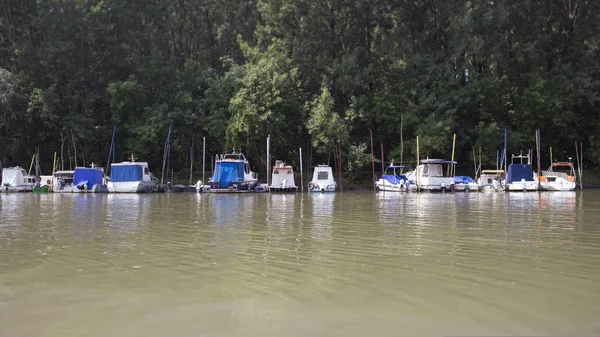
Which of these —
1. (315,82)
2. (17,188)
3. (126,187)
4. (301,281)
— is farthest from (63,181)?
(301,281)

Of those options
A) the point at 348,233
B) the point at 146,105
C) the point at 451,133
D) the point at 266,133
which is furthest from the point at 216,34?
the point at 348,233

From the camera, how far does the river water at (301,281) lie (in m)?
5.65

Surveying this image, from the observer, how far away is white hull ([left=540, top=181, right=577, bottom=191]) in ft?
127

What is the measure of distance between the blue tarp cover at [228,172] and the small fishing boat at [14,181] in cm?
1486

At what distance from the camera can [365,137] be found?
4850 centimetres

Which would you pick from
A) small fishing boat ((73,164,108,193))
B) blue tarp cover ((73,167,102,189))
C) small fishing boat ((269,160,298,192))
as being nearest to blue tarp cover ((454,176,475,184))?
small fishing boat ((269,160,298,192))

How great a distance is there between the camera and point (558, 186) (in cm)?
3934

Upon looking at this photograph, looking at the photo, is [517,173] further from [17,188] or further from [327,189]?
[17,188]

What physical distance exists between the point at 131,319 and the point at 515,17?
161 ft

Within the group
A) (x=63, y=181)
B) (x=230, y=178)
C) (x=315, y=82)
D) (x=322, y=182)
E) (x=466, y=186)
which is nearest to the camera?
(x=230, y=178)

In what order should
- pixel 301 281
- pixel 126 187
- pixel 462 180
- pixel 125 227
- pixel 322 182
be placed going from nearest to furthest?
pixel 301 281, pixel 125 227, pixel 126 187, pixel 322 182, pixel 462 180

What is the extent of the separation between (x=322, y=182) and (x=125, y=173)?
14.5m

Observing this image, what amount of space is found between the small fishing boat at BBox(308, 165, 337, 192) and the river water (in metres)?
24.5

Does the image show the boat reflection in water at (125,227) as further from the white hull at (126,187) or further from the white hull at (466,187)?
the white hull at (466,187)
